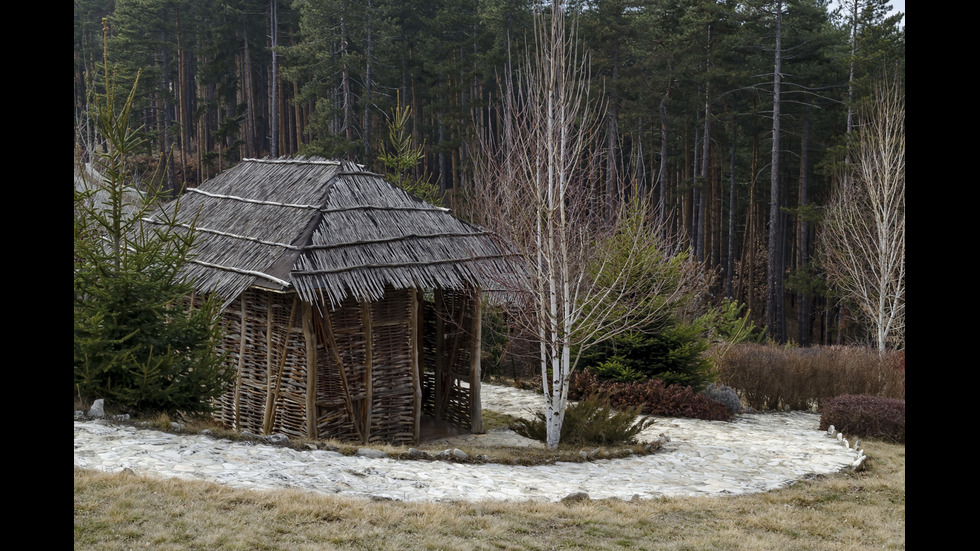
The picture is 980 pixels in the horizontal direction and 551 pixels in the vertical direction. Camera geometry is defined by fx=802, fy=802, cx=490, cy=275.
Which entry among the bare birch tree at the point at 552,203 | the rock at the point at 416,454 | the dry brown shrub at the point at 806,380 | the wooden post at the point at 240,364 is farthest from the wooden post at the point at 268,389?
the dry brown shrub at the point at 806,380

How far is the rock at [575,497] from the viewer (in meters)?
7.83

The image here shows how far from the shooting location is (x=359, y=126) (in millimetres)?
36188

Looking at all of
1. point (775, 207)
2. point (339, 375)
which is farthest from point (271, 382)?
point (775, 207)

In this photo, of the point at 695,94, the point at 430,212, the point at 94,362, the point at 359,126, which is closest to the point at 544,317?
the point at 430,212

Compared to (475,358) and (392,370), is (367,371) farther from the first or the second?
(475,358)

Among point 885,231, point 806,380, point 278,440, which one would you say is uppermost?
point 885,231

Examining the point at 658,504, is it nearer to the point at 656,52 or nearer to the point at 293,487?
the point at 293,487

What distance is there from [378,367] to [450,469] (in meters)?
3.13

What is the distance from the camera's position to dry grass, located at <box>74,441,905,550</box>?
5758 millimetres

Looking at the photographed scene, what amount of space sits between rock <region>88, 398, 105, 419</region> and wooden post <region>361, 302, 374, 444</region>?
368 cm

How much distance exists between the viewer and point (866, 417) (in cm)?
1354
